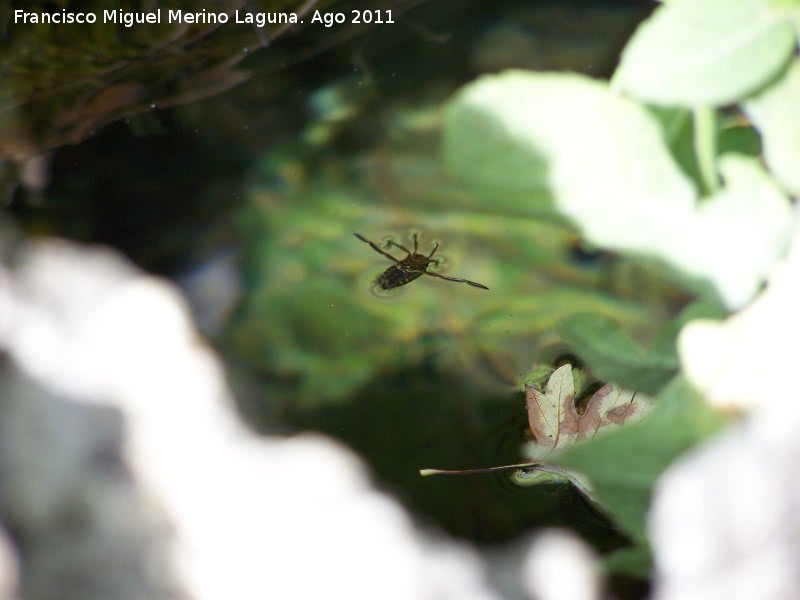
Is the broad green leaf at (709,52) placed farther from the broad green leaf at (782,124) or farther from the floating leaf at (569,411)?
the floating leaf at (569,411)

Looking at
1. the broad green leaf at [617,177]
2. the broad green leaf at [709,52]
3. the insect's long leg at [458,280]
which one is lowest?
the insect's long leg at [458,280]

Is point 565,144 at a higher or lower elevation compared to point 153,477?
higher

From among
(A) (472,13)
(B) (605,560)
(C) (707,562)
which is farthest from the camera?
(A) (472,13)

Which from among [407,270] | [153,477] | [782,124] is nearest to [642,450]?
[782,124]

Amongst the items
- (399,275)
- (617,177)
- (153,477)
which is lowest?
(153,477)

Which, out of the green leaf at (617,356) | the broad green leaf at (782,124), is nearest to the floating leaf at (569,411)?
the green leaf at (617,356)

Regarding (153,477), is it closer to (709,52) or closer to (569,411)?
(569,411)

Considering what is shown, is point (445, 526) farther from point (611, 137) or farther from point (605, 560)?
point (611, 137)

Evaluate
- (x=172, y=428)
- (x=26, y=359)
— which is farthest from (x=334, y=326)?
(x=26, y=359)
